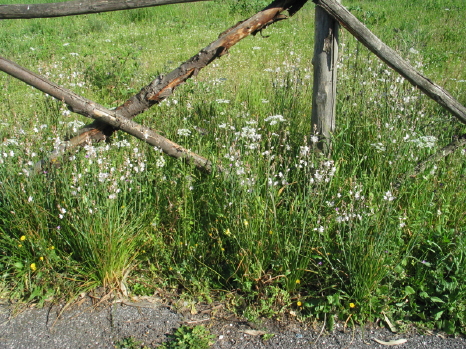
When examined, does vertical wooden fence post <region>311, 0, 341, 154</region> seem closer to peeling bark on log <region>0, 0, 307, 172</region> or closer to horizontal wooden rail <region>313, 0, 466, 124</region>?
horizontal wooden rail <region>313, 0, 466, 124</region>

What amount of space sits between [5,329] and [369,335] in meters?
2.36

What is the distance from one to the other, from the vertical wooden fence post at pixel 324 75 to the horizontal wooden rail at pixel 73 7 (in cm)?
114

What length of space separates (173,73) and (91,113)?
72cm

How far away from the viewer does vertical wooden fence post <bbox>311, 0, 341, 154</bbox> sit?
3.45 metres

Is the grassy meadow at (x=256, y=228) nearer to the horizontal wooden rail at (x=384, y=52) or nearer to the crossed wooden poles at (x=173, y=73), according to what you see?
Result: the crossed wooden poles at (x=173, y=73)

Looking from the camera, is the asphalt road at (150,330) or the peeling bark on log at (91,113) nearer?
the asphalt road at (150,330)

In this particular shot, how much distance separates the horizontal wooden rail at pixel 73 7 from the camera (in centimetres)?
323

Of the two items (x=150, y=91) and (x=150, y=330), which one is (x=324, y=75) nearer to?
(x=150, y=91)

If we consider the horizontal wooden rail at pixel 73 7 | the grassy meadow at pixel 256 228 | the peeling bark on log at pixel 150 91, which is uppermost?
the horizontal wooden rail at pixel 73 7

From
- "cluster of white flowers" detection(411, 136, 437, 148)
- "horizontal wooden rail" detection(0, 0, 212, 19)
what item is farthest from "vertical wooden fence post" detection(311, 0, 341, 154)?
"horizontal wooden rail" detection(0, 0, 212, 19)

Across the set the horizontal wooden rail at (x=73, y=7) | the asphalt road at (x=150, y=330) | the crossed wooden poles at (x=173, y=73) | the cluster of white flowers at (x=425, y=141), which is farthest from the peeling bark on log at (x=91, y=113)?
the cluster of white flowers at (x=425, y=141)

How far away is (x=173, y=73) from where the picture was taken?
3420mm

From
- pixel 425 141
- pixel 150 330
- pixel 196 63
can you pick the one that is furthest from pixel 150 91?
pixel 425 141

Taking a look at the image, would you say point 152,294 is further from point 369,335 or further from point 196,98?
point 196,98
